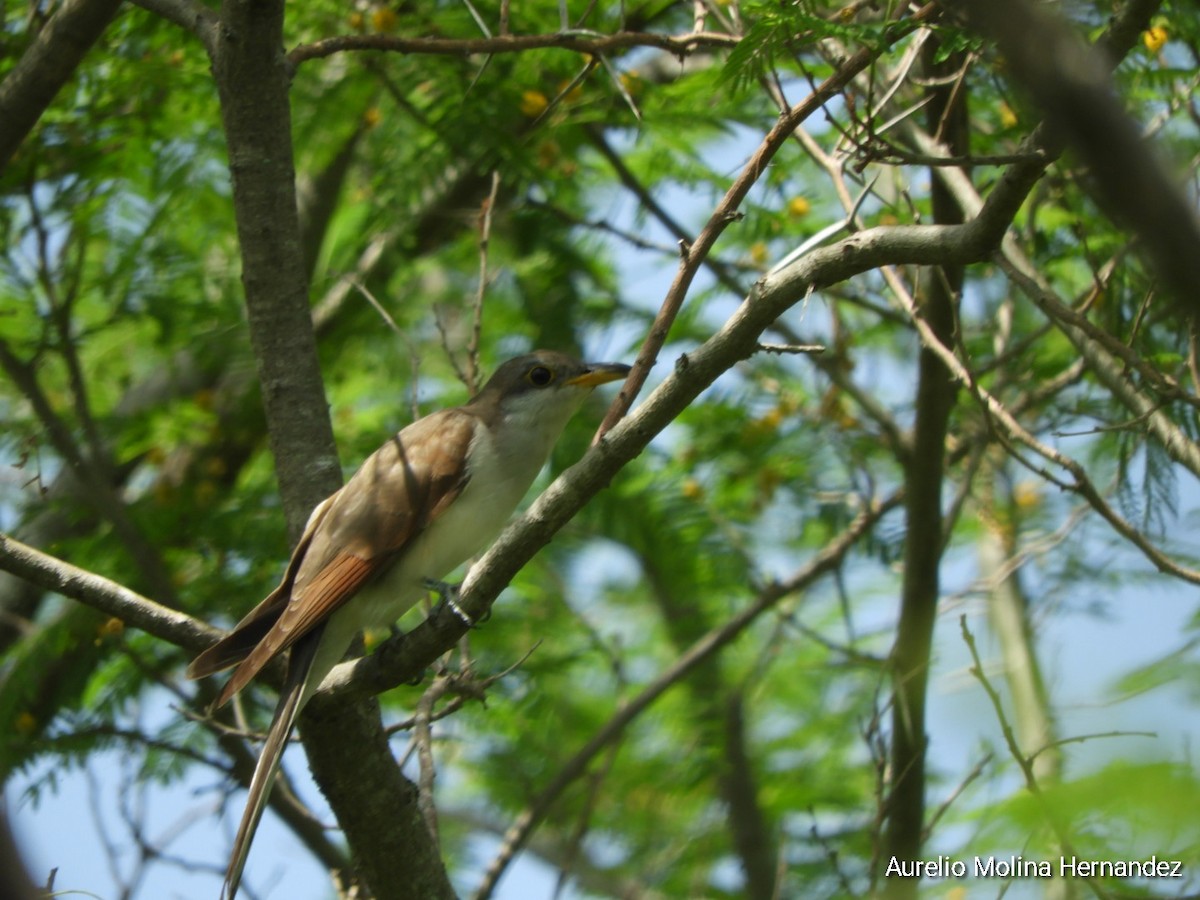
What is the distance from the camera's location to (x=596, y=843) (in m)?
7.98

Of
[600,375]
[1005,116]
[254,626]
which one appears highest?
[1005,116]

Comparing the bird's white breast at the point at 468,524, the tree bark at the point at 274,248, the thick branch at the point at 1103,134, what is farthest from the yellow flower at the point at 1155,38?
the thick branch at the point at 1103,134

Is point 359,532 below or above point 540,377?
below

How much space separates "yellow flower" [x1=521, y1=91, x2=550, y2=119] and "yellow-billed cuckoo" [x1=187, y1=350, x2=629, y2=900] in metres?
1.21

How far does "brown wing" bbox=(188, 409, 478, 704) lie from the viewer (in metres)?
4.01

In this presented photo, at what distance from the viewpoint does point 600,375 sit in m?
5.32

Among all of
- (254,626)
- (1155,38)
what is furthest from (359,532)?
(1155,38)

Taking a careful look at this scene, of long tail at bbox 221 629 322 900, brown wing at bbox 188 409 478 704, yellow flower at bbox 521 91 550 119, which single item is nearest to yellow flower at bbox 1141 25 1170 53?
yellow flower at bbox 521 91 550 119

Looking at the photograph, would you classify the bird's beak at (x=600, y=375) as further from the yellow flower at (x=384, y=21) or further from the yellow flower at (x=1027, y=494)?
the yellow flower at (x=1027, y=494)

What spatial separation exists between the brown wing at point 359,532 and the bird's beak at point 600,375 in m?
0.50

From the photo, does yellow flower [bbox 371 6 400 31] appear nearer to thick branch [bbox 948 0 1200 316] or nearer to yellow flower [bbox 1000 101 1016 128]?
yellow flower [bbox 1000 101 1016 128]

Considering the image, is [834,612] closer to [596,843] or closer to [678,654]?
[678,654]

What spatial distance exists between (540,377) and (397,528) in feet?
3.58

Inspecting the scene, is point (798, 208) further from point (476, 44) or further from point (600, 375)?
point (476, 44)
